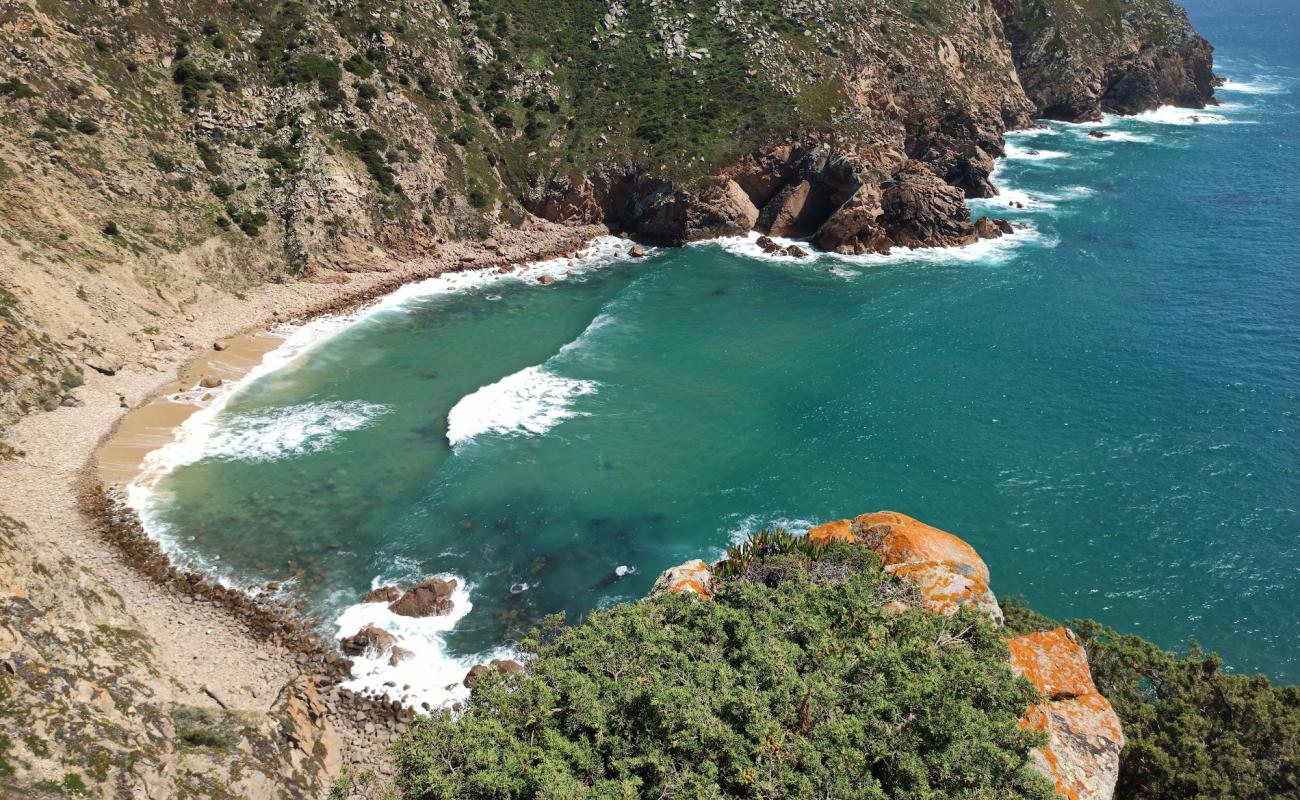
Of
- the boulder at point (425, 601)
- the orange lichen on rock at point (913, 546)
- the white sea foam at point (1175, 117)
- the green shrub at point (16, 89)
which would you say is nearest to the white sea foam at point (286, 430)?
the boulder at point (425, 601)

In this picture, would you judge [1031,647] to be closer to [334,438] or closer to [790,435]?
[790,435]

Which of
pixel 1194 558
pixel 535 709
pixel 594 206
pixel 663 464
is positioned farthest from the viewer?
pixel 594 206

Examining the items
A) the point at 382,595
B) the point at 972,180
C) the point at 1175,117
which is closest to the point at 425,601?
the point at 382,595

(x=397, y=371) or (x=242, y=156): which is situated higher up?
(x=242, y=156)

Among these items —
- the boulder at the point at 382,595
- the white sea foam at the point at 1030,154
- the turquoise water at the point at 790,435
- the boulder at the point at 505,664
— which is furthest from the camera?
the white sea foam at the point at 1030,154

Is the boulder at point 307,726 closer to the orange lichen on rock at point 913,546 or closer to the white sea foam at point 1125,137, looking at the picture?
the orange lichen on rock at point 913,546

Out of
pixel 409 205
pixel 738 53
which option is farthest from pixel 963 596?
pixel 738 53

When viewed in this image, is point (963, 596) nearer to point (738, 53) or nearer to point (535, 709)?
point (535, 709)
